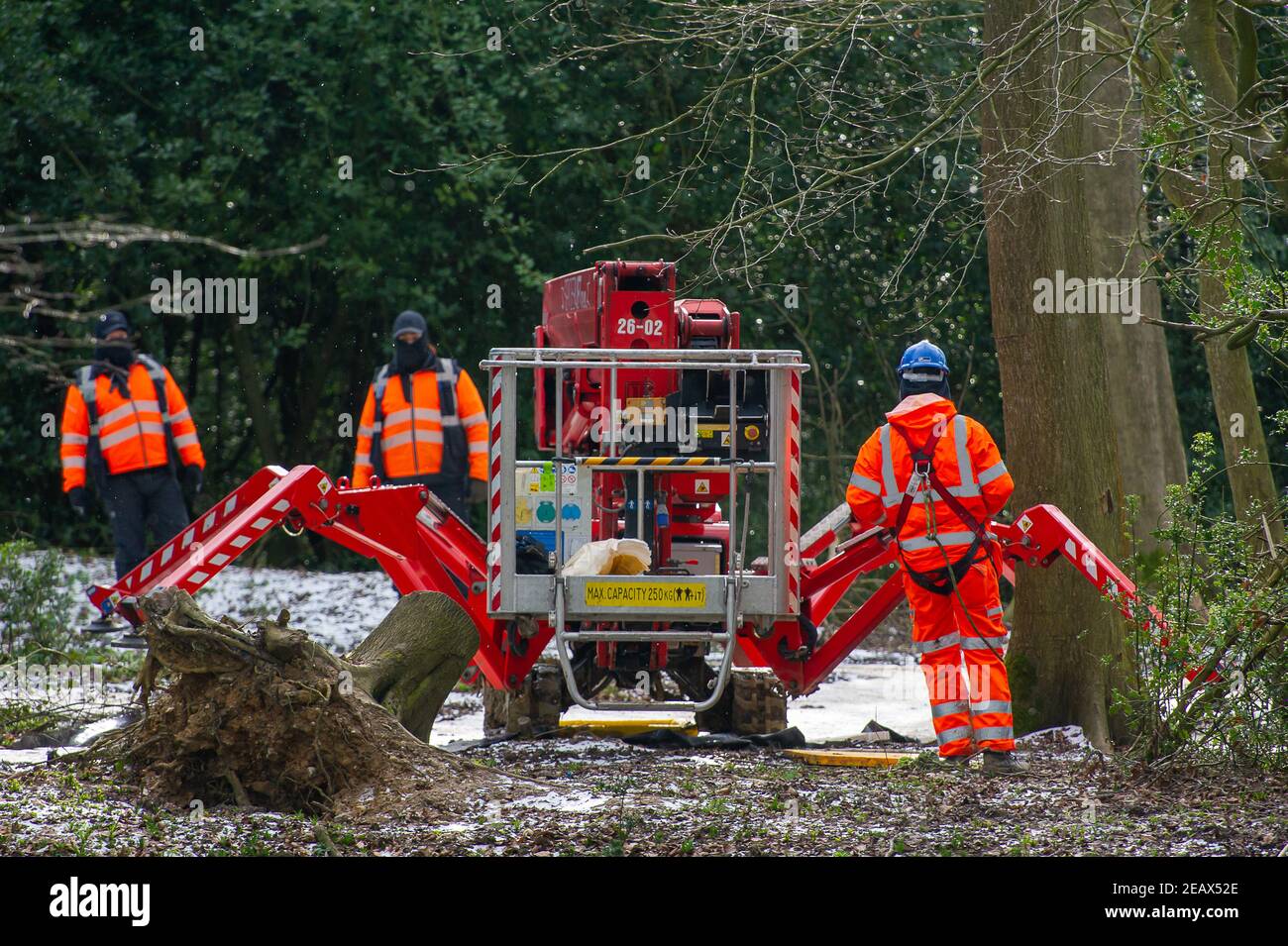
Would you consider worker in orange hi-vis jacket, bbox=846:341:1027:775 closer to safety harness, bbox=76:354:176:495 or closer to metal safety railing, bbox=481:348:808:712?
metal safety railing, bbox=481:348:808:712

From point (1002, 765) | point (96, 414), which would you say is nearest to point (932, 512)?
point (1002, 765)

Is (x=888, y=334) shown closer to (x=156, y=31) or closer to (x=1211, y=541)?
(x=156, y=31)

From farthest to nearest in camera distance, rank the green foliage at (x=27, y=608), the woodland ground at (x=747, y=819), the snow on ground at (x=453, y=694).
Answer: the green foliage at (x=27, y=608) → the snow on ground at (x=453, y=694) → the woodland ground at (x=747, y=819)

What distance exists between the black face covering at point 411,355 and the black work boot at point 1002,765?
17.5ft

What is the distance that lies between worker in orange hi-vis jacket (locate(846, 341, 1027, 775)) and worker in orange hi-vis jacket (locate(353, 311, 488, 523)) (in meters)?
4.23

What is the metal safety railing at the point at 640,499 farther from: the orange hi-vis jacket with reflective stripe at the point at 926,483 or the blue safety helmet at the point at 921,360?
the blue safety helmet at the point at 921,360

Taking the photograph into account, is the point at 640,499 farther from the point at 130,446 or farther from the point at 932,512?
the point at 130,446

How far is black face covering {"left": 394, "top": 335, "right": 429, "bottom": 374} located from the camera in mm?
10906

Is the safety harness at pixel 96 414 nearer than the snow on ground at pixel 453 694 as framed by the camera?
No

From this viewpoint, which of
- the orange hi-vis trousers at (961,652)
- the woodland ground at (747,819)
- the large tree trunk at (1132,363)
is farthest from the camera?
the large tree trunk at (1132,363)

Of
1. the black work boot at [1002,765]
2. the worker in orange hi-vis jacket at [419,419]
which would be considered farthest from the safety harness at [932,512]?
the worker in orange hi-vis jacket at [419,419]

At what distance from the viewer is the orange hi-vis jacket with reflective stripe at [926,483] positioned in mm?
7039

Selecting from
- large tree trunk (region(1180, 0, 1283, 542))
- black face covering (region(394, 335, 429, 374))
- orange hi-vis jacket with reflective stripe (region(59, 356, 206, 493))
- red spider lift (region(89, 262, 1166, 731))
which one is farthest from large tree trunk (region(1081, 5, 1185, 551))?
orange hi-vis jacket with reflective stripe (region(59, 356, 206, 493))
